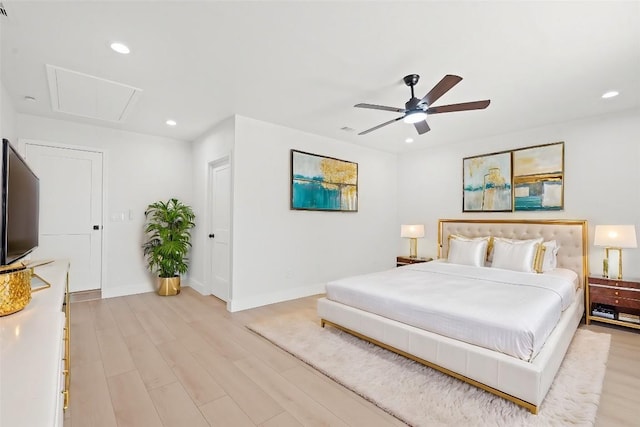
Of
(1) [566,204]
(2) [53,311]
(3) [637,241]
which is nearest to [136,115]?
(2) [53,311]

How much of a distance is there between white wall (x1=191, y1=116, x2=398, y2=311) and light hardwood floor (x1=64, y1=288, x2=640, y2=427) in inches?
33.6

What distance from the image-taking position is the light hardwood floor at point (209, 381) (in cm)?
183

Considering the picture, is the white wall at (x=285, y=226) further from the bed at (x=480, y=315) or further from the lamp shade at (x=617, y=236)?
the lamp shade at (x=617, y=236)

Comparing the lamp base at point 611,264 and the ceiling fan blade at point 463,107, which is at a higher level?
the ceiling fan blade at point 463,107

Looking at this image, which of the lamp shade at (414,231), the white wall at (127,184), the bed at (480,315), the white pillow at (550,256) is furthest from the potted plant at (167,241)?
the white pillow at (550,256)

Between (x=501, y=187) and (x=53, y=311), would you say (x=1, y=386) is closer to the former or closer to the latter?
(x=53, y=311)

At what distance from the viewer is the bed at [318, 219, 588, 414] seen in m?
1.92

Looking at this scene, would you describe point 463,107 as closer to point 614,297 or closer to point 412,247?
point 614,297

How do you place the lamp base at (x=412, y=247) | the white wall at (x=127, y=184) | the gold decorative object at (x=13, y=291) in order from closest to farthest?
the gold decorative object at (x=13, y=291)
the white wall at (x=127, y=184)
the lamp base at (x=412, y=247)

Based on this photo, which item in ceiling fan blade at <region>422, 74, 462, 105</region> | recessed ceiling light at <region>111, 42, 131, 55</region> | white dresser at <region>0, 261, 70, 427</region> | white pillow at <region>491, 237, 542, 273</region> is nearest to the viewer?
white dresser at <region>0, 261, 70, 427</region>

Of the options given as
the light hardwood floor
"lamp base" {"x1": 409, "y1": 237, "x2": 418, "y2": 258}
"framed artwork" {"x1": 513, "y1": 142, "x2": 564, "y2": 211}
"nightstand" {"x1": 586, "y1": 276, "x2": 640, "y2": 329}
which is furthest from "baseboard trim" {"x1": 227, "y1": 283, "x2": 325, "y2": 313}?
"nightstand" {"x1": 586, "y1": 276, "x2": 640, "y2": 329}

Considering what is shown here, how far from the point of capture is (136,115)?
12.7 ft

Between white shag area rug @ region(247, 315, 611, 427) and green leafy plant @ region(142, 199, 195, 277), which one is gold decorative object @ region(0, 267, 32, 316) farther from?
green leafy plant @ region(142, 199, 195, 277)

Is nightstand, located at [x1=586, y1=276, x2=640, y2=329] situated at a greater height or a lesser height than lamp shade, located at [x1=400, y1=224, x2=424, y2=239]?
lesser
